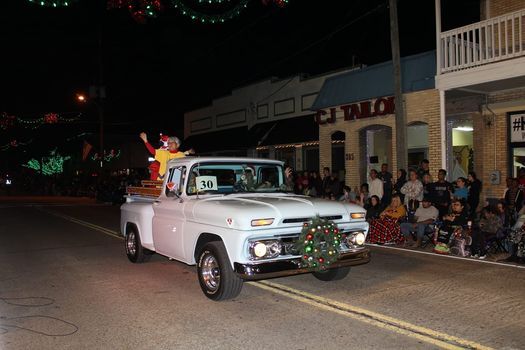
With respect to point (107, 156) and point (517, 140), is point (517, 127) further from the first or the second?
point (107, 156)

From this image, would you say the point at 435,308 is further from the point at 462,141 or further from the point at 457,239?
the point at 462,141

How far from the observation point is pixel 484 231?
9.59m

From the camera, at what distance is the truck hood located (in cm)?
578

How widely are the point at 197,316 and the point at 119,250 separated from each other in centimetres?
549

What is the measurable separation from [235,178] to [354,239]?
2.04m

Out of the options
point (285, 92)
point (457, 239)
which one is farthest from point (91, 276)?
point (285, 92)

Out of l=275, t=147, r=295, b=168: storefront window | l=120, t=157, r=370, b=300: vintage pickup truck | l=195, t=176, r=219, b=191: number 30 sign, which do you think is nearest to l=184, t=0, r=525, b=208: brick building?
l=275, t=147, r=295, b=168: storefront window

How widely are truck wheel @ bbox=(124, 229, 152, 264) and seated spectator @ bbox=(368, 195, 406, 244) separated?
5.28 meters

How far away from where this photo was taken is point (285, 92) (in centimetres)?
2305

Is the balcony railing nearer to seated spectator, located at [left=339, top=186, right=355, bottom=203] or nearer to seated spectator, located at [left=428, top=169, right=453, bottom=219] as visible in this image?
seated spectator, located at [left=428, top=169, right=453, bottom=219]

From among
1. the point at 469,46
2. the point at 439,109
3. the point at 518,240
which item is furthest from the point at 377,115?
the point at 518,240

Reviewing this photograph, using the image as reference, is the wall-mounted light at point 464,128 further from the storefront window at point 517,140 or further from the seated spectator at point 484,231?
the seated spectator at point 484,231

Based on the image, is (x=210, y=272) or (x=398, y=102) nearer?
(x=210, y=272)

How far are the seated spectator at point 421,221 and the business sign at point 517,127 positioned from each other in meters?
3.89
